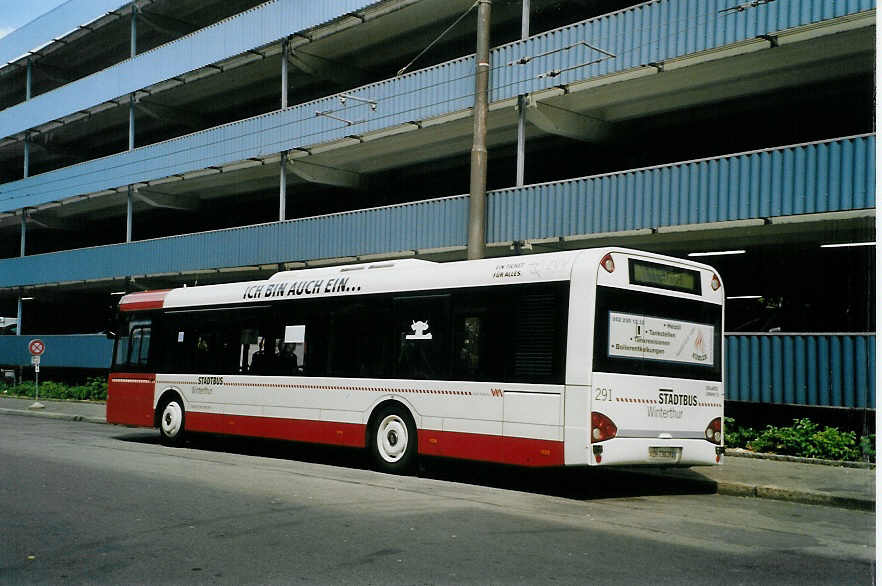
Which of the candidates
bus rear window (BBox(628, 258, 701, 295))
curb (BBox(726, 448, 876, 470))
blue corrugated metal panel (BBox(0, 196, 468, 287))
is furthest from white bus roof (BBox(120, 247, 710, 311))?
blue corrugated metal panel (BBox(0, 196, 468, 287))

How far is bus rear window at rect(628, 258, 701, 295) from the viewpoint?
11742 mm

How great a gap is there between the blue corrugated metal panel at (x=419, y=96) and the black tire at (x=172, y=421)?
32.8ft

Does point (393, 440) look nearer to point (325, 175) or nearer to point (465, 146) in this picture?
point (465, 146)

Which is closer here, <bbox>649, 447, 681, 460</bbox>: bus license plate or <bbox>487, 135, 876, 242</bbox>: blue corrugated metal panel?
<bbox>649, 447, 681, 460</bbox>: bus license plate

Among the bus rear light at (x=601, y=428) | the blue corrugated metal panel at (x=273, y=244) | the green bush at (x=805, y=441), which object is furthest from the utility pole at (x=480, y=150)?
the bus rear light at (x=601, y=428)

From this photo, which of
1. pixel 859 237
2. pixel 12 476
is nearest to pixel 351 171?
pixel 859 237

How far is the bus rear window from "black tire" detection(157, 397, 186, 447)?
958cm

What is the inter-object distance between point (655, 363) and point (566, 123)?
452 inches

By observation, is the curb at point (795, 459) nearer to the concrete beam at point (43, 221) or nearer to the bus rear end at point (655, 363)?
the bus rear end at point (655, 363)

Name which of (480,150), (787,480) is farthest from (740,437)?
(480,150)

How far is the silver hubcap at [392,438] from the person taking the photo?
44.7 ft

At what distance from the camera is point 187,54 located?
32.2 meters

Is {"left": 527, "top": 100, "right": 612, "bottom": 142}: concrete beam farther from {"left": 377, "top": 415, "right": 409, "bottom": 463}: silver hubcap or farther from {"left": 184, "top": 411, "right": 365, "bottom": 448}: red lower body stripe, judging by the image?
{"left": 377, "top": 415, "right": 409, "bottom": 463}: silver hubcap

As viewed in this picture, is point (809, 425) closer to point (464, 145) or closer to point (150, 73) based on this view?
point (464, 145)
